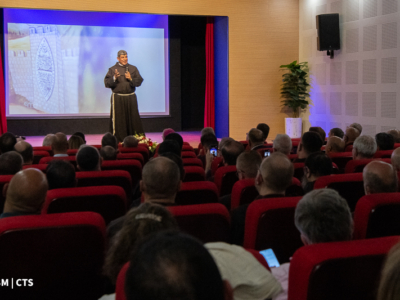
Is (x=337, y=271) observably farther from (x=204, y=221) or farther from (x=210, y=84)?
(x=210, y=84)

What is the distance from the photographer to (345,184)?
2641 mm

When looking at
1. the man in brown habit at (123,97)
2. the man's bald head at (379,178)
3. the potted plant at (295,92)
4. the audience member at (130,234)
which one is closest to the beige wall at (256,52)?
the potted plant at (295,92)

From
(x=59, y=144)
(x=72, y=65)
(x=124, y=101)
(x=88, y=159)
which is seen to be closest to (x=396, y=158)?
(x=88, y=159)

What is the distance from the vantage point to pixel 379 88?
8.15 meters

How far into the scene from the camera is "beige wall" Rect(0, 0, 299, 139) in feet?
32.8

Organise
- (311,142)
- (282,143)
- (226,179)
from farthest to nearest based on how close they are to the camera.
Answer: (282,143) → (311,142) → (226,179)

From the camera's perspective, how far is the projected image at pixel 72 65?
10234 millimetres

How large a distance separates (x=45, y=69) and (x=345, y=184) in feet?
A: 29.6

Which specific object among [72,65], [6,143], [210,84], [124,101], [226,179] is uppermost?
[72,65]

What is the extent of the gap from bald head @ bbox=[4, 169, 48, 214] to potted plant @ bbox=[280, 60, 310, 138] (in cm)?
833

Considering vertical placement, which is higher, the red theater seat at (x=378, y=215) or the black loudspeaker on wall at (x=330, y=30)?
the black loudspeaker on wall at (x=330, y=30)

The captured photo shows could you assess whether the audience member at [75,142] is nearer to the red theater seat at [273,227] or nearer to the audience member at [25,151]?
the audience member at [25,151]

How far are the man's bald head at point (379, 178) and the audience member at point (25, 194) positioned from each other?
1.58 m

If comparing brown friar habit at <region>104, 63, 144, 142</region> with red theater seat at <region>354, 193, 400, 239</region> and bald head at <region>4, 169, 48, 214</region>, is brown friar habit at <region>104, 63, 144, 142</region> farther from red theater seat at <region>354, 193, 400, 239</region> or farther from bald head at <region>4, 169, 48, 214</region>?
red theater seat at <region>354, 193, 400, 239</region>
